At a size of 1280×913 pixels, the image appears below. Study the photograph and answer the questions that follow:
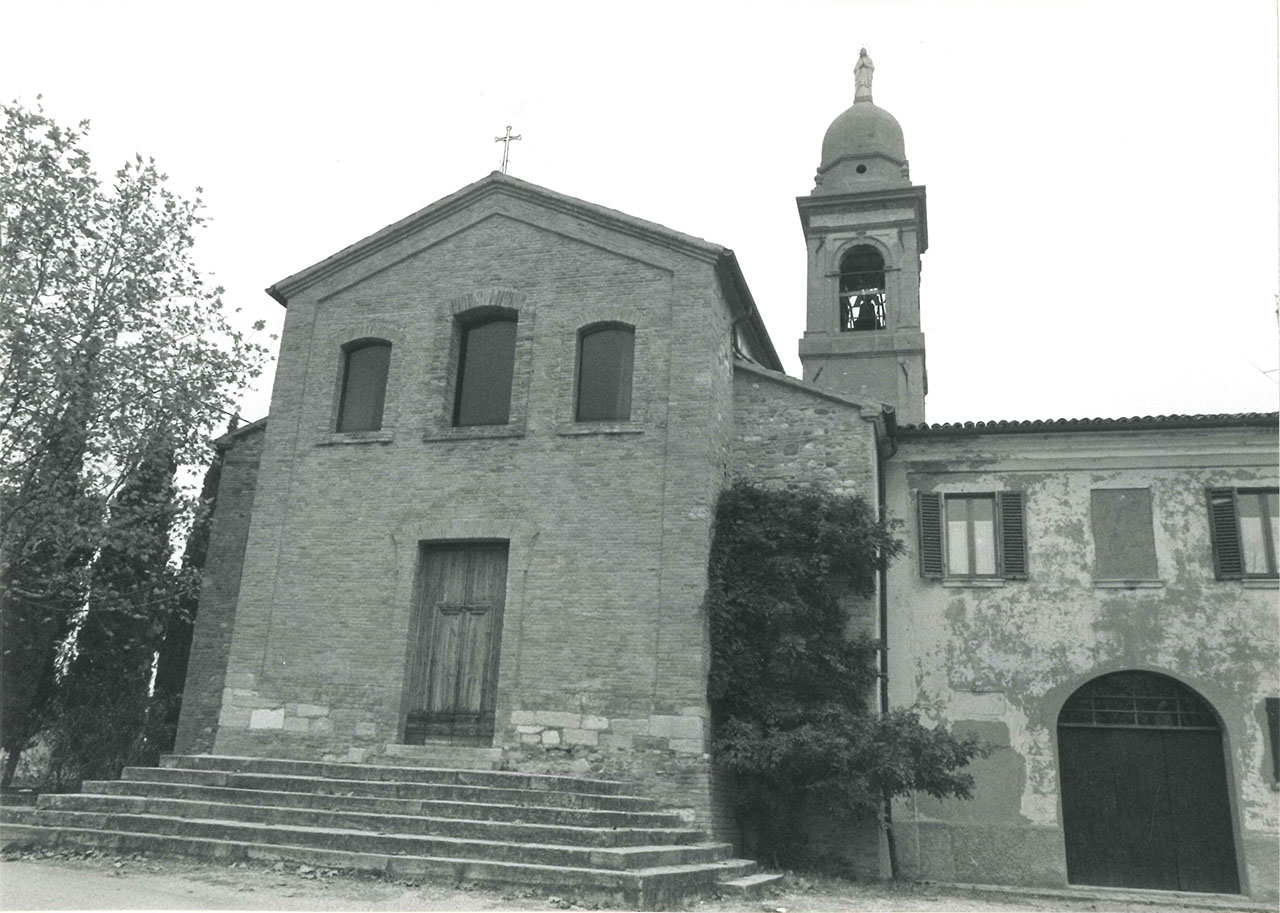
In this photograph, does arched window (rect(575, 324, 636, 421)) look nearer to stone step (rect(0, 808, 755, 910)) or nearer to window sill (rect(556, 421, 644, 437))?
window sill (rect(556, 421, 644, 437))

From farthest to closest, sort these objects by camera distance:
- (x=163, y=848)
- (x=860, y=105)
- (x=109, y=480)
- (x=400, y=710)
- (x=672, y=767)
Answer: (x=860, y=105) → (x=109, y=480) → (x=400, y=710) → (x=672, y=767) → (x=163, y=848)

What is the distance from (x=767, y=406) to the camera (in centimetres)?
1513

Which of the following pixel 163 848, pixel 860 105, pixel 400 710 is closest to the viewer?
pixel 163 848

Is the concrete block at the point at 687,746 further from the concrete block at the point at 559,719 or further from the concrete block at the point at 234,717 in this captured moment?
the concrete block at the point at 234,717

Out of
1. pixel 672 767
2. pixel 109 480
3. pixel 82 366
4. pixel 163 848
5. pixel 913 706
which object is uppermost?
pixel 82 366

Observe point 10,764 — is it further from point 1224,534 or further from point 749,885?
point 1224,534

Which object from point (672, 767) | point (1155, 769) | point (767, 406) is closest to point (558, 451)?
point (767, 406)

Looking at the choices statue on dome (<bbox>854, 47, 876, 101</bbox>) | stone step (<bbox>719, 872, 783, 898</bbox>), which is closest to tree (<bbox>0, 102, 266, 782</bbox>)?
stone step (<bbox>719, 872, 783, 898</bbox>)

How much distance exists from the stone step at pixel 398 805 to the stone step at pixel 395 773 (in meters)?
0.52

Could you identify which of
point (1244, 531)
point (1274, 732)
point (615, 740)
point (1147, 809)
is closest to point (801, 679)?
point (615, 740)

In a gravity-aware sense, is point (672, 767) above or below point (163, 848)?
above

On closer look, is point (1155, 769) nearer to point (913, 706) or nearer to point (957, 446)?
point (913, 706)

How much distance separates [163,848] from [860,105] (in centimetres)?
2232

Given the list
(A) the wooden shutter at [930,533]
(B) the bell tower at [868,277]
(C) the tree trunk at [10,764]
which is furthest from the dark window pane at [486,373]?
(B) the bell tower at [868,277]
